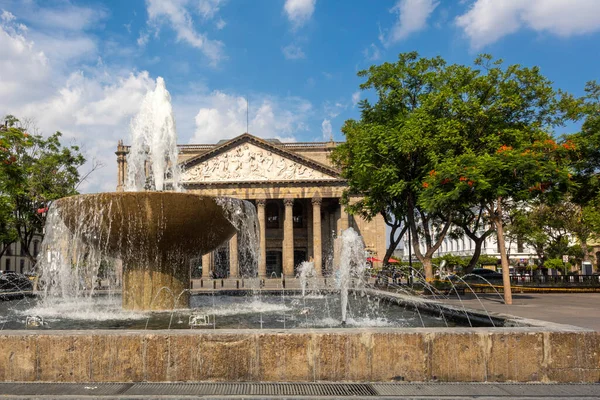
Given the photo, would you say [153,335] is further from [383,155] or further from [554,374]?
[383,155]

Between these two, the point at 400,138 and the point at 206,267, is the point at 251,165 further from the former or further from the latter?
the point at 400,138

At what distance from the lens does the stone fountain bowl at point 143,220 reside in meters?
8.89

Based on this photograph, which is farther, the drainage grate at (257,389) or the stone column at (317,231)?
the stone column at (317,231)

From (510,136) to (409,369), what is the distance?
17.3m

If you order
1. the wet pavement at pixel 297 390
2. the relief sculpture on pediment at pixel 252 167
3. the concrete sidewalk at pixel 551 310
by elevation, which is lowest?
the concrete sidewalk at pixel 551 310

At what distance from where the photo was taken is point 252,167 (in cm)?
5147

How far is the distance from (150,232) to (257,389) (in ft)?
15.8

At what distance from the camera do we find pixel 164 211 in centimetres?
901

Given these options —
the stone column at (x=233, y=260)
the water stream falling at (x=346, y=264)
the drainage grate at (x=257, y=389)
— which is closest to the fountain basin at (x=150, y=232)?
the water stream falling at (x=346, y=264)

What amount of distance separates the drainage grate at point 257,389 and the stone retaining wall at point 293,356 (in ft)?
0.36

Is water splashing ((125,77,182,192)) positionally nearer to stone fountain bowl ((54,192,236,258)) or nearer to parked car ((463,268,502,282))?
stone fountain bowl ((54,192,236,258))

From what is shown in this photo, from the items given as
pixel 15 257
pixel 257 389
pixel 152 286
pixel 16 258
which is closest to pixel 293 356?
pixel 257 389

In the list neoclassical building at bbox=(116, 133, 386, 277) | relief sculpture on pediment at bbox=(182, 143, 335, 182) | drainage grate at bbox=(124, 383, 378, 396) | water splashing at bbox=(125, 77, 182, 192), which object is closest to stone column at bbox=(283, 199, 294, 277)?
neoclassical building at bbox=(116, 133, 386, 277)

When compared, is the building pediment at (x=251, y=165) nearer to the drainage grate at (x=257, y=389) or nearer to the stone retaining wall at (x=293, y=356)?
the stone retaining wall at (x=293, y=356)
